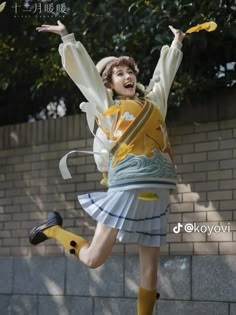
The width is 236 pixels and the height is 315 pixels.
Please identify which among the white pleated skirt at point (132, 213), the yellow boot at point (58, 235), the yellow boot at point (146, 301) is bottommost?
the yellow boot at point (146, 301)

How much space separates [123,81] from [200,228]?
5.67ft

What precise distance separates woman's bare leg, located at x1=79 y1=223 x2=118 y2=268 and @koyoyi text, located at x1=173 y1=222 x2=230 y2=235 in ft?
5.02

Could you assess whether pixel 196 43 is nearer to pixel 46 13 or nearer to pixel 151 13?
pixel 151 13

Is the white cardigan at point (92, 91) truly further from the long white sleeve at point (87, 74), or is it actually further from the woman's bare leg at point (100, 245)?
the woman's bare leg at point (100, 245)

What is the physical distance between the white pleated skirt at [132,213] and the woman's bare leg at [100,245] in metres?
0.04

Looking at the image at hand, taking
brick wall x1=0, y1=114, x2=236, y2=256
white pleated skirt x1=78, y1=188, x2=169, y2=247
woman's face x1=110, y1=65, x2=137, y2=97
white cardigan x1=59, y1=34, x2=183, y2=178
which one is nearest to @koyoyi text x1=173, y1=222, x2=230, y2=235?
brick wall x1=0, y1=114, x2=236, y2=256

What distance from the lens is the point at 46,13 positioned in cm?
583

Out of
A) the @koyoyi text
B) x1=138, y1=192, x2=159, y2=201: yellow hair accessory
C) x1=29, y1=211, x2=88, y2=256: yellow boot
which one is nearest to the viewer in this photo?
x1=138, y1=192, x2=159, y2=201: yellow hair accessory

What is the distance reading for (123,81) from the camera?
3877 mm

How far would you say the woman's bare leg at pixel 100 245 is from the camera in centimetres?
373

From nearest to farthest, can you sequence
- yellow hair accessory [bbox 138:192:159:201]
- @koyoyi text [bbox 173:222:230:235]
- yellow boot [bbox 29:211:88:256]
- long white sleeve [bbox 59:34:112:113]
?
1. yellow hair accessory [bbox 138:192:159:201]
2. long white sleeve [bbox 59:34:112:113]
3. yellow boot [bbox 29:211:88:256]
4. @koyoyi text [bbox 173:222:230:235]

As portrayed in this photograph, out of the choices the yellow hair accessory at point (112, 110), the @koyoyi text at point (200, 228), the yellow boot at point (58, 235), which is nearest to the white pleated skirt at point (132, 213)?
the yellow boot at point (58, 235)

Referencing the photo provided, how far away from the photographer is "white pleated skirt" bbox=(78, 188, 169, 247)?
367 cm

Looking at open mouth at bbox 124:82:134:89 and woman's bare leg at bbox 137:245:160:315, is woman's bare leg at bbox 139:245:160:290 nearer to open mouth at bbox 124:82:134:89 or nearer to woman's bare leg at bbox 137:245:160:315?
woman's bare leg at bbox 137:245:160:315
